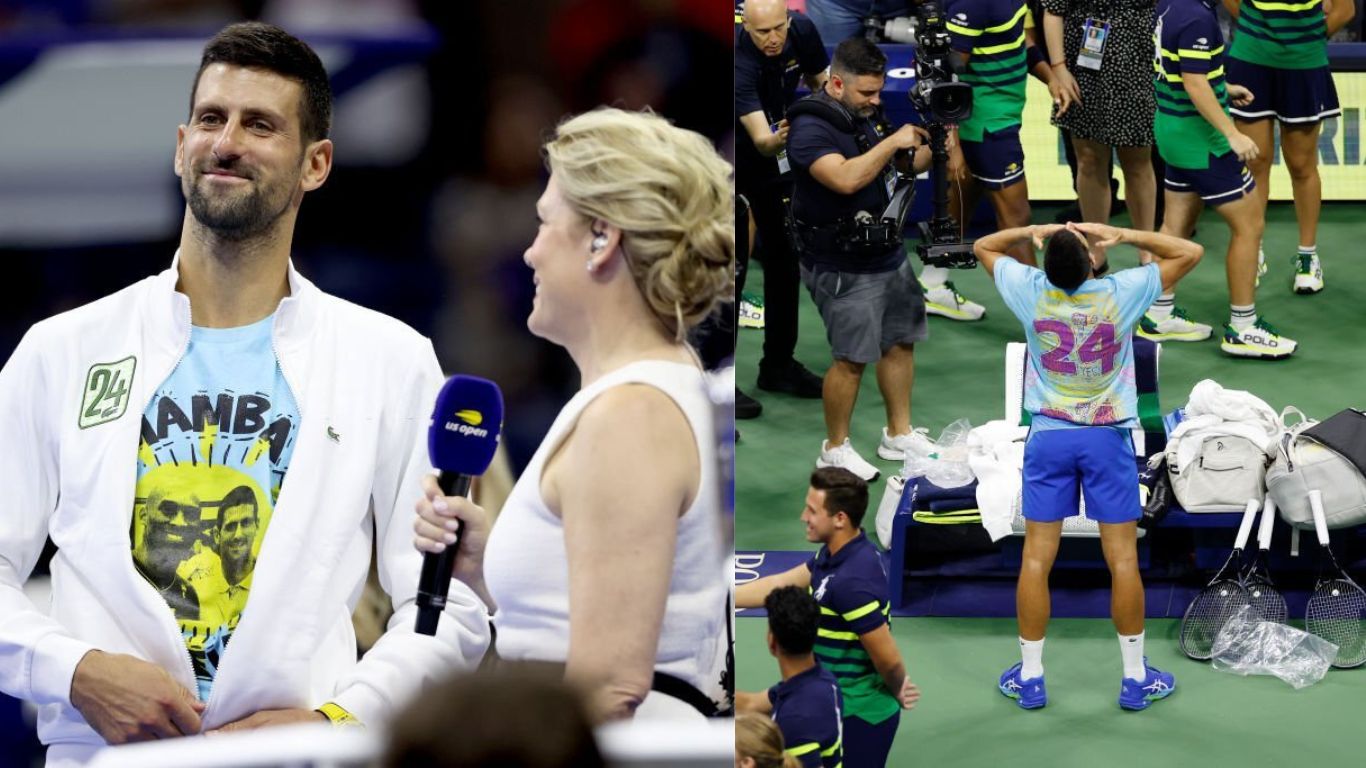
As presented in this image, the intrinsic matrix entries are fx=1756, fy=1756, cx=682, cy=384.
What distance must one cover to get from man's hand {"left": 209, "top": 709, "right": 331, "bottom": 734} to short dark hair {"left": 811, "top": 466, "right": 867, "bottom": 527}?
184 centimetres

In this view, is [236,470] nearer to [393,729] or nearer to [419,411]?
[419,411]

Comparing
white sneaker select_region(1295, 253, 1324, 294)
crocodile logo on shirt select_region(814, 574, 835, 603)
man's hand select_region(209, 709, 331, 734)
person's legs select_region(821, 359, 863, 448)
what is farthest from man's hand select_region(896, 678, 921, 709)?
white sneaker select_region(1295, 253, 1324, 294)

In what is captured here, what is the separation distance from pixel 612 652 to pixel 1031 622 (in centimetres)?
297

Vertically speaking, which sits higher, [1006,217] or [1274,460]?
[1006,217]

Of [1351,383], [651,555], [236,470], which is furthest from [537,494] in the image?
[1351,383]

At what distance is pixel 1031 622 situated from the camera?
459 cm

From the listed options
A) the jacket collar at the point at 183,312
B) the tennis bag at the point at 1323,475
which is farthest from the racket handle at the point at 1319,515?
the jacket collar at the point at 183,312

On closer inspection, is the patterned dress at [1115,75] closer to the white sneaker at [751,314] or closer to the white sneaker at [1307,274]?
the white sneaker at [1307,274]

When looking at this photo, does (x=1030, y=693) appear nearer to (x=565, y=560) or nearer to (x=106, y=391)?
(x=565, y=560)

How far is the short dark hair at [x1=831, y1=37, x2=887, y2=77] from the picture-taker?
10.5 feet

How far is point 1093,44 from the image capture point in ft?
15.9

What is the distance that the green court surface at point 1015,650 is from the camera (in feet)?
12.3

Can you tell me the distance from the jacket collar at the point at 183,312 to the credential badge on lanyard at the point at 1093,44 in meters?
3.40

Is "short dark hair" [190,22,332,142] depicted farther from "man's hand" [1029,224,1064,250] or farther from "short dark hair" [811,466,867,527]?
"man's hand" [1029,224,1064,250]
